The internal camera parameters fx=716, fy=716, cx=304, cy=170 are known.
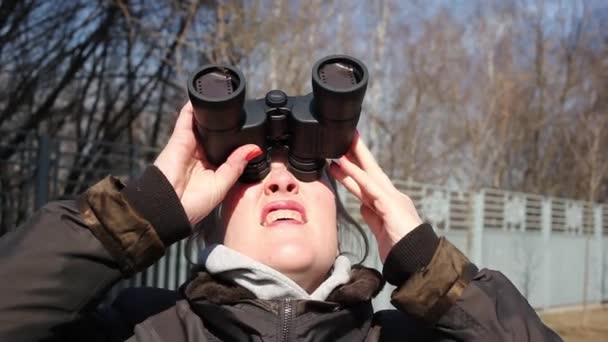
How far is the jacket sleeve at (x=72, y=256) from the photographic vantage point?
1.55m

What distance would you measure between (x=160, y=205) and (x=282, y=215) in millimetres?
359

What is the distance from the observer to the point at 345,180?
6.50 feet

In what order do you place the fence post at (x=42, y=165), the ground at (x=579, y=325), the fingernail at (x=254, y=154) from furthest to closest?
the ground at (x=579, y=325) → the fence post at (x=42, y=165) → the fingernail at (x=254, y=154)

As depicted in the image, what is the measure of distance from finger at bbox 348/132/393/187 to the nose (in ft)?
0.57

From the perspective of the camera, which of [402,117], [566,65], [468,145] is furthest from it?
[566,65]

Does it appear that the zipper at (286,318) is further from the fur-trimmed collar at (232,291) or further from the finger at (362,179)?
the finger at (362,179)

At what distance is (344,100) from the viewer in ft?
5.86

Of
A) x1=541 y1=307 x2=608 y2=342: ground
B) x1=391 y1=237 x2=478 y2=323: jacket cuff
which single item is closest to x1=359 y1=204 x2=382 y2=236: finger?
x1=391 y1=237 x2=478 y2=323: jacket cuff

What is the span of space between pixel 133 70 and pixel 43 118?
1.80 m

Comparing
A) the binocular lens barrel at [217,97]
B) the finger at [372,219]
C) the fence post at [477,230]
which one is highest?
the binocular lens barrel at [217,97]

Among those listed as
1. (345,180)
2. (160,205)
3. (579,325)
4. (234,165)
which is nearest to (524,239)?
(579,325)

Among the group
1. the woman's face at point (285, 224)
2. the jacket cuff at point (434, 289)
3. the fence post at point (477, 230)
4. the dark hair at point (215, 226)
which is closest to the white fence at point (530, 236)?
the fence post at point (477, 230)

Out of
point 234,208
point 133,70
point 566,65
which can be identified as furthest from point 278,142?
point 566,65

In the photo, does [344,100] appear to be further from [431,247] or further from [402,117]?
[402,117]
